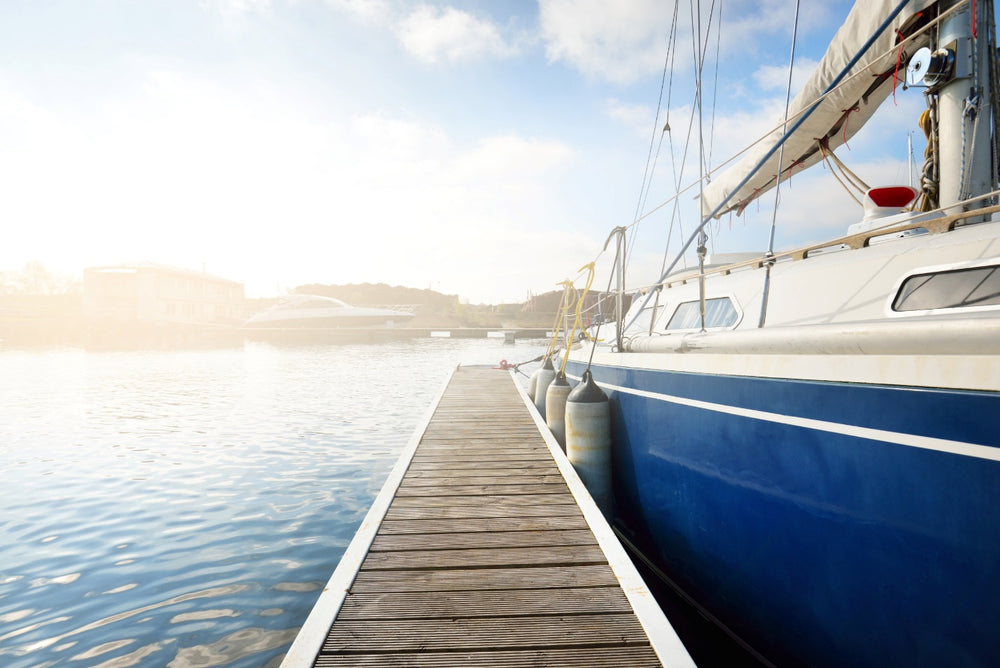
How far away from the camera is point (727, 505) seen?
2.93 metres

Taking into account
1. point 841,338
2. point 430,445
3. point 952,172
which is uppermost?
point 952,172

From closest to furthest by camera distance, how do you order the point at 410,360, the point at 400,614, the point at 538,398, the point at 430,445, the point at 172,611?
the point at 400,614
the point at 172,611
the point at 430,445
the point at 538,398
the point at 410,360

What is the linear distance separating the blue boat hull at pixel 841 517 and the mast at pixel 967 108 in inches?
75.1

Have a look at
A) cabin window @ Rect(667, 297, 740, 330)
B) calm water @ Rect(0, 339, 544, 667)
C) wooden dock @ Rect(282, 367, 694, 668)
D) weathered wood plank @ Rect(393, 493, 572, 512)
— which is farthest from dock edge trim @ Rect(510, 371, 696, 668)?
calm water @ Rect(0, 339, 544, 667)

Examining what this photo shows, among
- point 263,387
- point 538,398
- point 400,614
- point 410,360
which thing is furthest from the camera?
point 410,360

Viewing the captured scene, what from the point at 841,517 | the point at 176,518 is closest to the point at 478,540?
the point at 841,517

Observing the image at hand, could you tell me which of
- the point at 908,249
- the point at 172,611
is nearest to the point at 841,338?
the point at 908,249

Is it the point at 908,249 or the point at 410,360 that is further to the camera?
the point at 410,360

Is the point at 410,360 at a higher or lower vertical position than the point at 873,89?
lower

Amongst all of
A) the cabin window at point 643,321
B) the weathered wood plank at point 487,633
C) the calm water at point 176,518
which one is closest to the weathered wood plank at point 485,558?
the weathered wood plank at point 487,633

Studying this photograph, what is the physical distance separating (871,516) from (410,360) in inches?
1010

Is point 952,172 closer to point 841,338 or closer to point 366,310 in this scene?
point 841,338

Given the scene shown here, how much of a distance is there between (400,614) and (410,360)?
2463 cm

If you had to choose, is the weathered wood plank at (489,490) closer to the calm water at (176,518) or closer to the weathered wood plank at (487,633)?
the calm water at (176,518)
